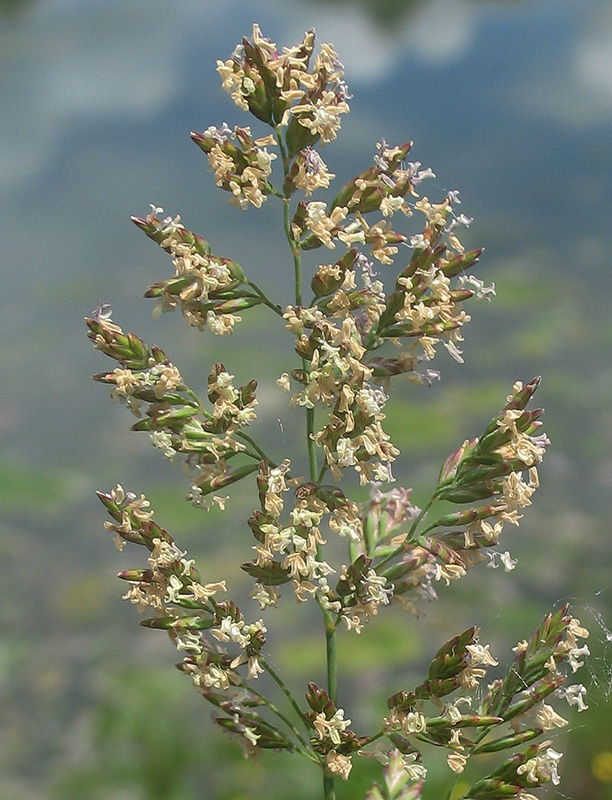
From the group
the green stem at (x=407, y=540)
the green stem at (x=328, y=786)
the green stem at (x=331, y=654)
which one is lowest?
the green stem at (x=328, y=786)

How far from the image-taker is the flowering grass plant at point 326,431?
0.67 meters

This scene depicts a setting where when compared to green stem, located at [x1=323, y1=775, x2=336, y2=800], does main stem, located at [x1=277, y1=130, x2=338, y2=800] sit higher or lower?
higher

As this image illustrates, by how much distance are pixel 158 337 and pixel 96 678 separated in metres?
1.23

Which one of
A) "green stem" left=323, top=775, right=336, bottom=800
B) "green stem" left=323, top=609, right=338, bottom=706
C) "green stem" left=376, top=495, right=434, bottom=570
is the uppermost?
"green stem" left=376, top=495, right=434, bottom=570

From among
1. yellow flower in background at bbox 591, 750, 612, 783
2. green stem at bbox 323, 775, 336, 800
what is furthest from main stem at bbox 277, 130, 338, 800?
yellow flower in background at bbox 591, 750, 612, 783

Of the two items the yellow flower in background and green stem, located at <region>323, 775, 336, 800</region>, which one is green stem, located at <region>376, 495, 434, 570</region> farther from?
the yellow flower in background

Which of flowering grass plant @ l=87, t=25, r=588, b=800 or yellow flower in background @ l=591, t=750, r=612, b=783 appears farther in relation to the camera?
yellow flower in background @ l=591, t=750, r=612, b=783

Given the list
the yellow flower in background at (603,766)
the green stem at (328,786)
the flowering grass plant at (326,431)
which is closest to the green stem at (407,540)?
the flowering grass plant at (326,431)

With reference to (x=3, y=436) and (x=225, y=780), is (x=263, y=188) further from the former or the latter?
(x=3, y=436)

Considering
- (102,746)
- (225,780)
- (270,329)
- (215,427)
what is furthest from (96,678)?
(215,427)

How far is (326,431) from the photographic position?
2.18ft

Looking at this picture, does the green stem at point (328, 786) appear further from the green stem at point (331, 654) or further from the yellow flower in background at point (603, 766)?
the yellow flower in background at point (603, 766)

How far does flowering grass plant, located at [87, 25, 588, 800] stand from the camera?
0.67 meters

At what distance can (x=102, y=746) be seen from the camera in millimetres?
2125
